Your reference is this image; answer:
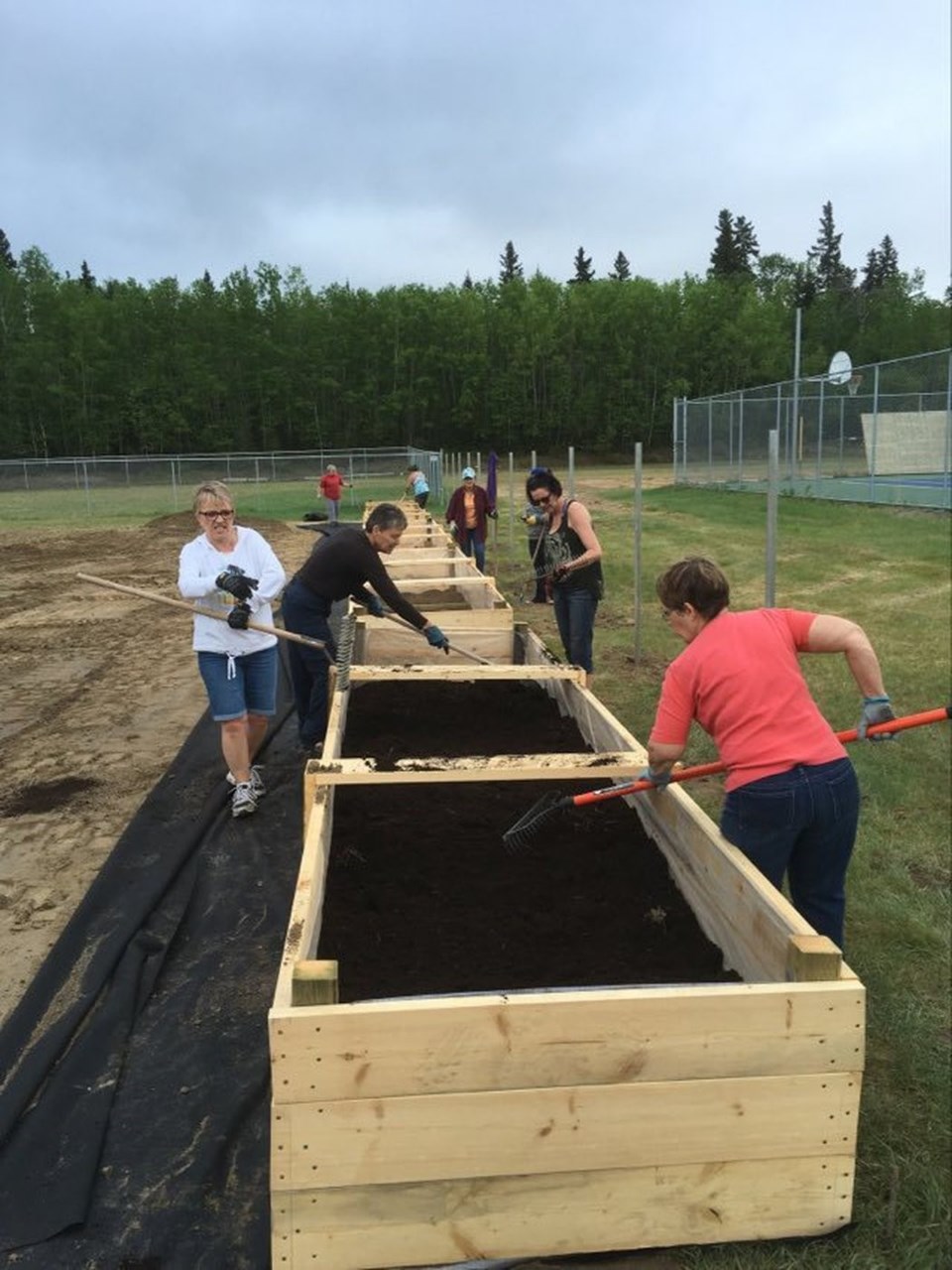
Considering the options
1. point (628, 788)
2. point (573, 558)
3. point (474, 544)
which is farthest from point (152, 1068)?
point (474, 544)

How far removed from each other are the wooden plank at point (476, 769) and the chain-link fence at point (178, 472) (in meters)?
24.9

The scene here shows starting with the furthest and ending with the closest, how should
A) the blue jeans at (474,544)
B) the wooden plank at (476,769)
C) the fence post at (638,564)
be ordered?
1. the blue jeans at (474,544)
2. the fence post at (638,564)
3. the wooden plank at (476,769)

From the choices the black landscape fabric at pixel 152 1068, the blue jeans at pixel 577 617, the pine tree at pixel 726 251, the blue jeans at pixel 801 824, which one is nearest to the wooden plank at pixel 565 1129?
the black landscape fabric at pixel 152 1068

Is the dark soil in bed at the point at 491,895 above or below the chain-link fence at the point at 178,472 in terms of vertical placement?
below

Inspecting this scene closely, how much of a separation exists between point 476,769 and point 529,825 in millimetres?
315

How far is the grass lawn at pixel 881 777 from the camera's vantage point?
2.32 metres

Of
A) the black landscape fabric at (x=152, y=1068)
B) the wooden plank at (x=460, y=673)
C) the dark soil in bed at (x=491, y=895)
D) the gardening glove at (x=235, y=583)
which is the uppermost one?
the gardening glove at (x=235, y=583)

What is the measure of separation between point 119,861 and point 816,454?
22.7m

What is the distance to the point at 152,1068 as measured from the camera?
2820 mm

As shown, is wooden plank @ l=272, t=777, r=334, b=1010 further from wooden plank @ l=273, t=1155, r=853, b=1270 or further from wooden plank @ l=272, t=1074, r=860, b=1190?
wooden plank @ l=273, t=1155, r=853, b=1270

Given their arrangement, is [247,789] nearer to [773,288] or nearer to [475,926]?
[475,926]

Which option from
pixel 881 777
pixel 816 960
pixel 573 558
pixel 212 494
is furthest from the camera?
pixel 573 558

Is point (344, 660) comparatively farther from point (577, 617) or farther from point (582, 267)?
point (582, 267)

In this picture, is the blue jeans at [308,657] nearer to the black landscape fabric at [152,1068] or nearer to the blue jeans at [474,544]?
the black landscape fabric at [152,1068]
